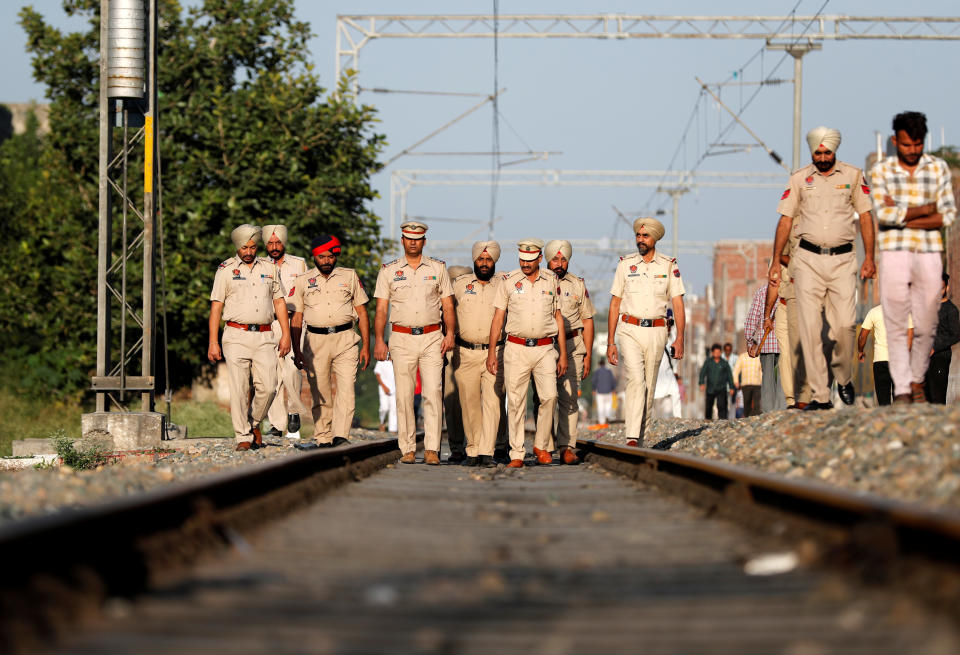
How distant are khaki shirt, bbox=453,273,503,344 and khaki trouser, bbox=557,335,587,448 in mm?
930

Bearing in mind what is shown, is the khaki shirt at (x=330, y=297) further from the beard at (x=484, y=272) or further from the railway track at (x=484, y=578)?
the railway track at (x=484, y=578)

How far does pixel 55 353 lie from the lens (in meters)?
27.2

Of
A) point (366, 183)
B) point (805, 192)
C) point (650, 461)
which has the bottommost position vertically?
point (650, 461)

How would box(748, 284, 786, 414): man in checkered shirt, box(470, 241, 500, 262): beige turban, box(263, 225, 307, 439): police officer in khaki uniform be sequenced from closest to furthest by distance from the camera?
box(470, 241, 500, 262): beige turban
box(263, 225, 307, 439): police officer in khaki uniform
box(748, 284, 786, 414): man in checkered shirt

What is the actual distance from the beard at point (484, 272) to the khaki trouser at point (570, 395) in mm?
1079

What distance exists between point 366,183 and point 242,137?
270 centimetres

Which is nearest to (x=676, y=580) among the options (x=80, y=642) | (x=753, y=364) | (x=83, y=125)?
(x=80, y=642)

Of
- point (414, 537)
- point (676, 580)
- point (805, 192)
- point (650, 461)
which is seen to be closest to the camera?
point (676, 580)

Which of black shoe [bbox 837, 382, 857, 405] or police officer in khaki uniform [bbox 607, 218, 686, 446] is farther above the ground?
police officer in khaki uniform [bbox 607, 218, 686, 446]

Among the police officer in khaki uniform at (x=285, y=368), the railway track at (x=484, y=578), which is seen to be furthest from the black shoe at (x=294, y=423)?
the railway track at (x=484, y=578)

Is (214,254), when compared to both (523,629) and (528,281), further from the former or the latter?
(523,629)

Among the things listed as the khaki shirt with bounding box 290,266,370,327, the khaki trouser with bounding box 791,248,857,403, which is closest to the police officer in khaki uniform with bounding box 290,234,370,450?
the khaki shirt with bounding box 290,266,370,327

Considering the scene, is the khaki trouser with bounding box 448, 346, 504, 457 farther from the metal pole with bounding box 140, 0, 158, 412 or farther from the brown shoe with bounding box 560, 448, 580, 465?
the metal pole with bounding box 140, 0, 158, 412

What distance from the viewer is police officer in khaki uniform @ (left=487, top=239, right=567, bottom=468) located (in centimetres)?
1189
